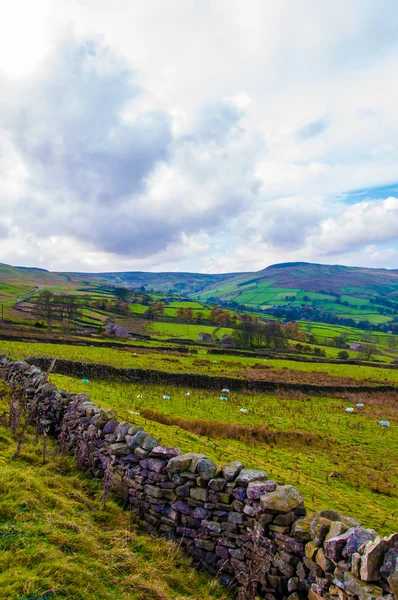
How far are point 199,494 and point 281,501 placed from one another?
154 centimetres

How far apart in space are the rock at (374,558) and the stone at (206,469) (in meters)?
2.68

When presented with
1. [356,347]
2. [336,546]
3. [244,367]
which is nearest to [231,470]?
[336,546]

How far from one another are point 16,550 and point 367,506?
857 cm

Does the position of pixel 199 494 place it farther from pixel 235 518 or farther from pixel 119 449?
pixel 119 449

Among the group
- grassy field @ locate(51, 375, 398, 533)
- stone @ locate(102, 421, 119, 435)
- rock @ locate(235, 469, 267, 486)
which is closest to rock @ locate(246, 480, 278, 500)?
rock @ locate(235, 469, 267, 486)

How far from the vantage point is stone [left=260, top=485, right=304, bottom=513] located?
5469 mm

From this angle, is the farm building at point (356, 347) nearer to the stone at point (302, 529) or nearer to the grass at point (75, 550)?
the stone at point (302, 529)

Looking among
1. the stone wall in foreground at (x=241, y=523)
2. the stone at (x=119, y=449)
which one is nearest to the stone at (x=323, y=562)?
the stone wall in foreground at (x=241, y=523)

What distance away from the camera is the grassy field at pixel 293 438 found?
9.97 metres

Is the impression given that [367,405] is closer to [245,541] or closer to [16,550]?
[245,541]

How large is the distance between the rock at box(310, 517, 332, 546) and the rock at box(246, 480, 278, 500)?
858 millimetres

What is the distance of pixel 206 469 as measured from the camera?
250 inches

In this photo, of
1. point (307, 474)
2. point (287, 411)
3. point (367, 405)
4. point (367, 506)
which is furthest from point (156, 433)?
point (367, 405)

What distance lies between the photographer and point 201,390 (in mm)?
26859
